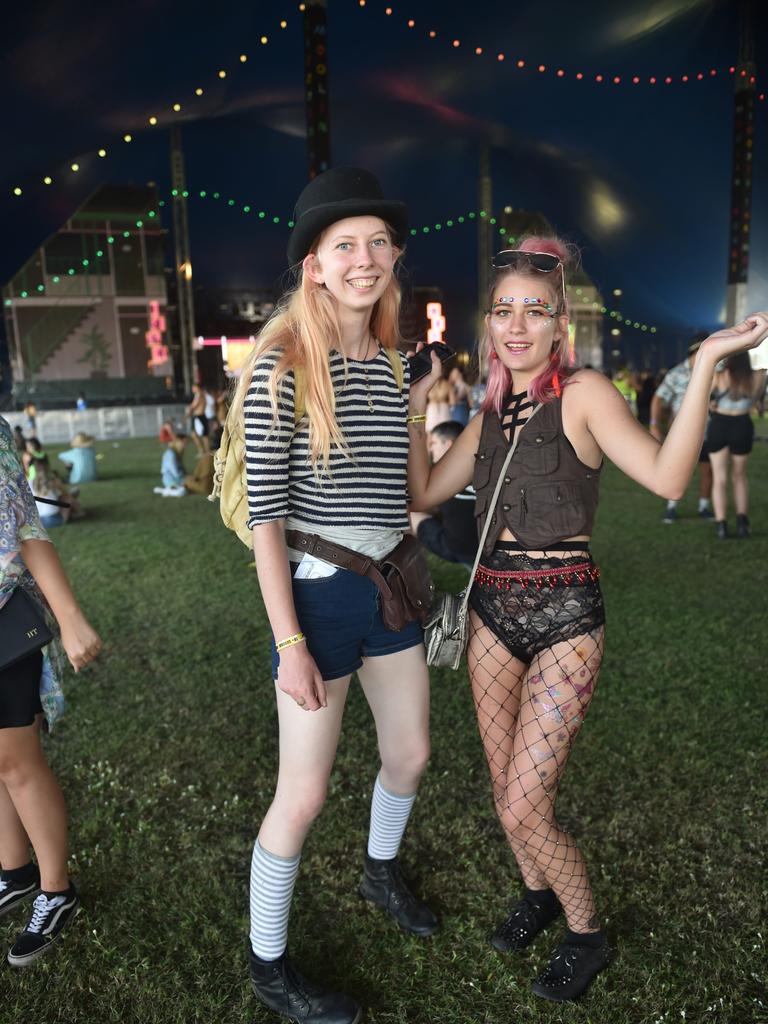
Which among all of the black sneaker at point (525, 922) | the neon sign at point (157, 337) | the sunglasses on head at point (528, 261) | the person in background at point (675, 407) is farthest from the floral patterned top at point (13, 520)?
the neon sign at point (157, 337)

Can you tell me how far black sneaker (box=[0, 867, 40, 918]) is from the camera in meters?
2.33

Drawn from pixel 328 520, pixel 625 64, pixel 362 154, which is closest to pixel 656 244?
pixel 625 64

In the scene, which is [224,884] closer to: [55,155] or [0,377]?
[55,155]

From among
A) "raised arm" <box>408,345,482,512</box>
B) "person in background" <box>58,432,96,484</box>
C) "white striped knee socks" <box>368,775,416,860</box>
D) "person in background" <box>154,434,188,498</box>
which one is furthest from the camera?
"person in background" <box>58,432,96,484</box>

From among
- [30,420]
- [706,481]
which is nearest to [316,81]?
[706,481]

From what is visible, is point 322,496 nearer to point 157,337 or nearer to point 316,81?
point 316,81

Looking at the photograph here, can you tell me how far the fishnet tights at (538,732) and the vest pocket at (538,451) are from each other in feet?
1.48

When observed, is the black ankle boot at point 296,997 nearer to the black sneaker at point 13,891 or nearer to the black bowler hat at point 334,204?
the black sneaker at point 13,891

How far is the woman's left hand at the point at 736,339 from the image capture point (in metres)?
1.59

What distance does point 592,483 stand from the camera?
75.7 inches

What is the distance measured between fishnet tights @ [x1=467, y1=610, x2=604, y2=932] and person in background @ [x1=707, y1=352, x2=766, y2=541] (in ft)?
18.5

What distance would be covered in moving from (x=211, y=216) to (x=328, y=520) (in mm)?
22961

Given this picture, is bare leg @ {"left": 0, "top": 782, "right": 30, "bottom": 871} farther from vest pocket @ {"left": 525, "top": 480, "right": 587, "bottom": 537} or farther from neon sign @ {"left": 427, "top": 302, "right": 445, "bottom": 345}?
neon sign @ {"left": 427, "top": 302, "right": 445, "bottom": 345}

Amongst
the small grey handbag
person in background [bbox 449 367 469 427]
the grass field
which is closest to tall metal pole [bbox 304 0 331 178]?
person in background [bbox 449 367 469 427]
